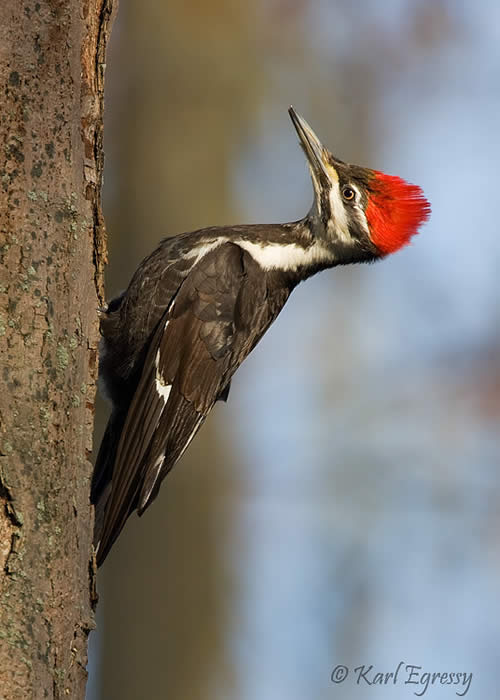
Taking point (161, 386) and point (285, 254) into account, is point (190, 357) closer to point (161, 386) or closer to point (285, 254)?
point (161, 386)

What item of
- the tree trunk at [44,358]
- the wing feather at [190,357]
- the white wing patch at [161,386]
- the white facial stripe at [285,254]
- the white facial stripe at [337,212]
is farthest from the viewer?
the white facial stripe at [337,212]

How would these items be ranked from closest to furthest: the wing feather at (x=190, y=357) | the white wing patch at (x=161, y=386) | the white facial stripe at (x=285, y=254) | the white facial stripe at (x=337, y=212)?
the wing feather at (x=190, y=357), the white wing patch at (x=161, y=386), the white facial stripe at (x=285, y=254), the white facial stripe at (x=337, y=212)

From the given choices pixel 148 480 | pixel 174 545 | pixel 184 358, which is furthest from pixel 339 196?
pixel 174 545

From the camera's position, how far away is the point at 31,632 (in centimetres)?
223

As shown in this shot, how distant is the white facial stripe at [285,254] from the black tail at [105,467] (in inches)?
30.4

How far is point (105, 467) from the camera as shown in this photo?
3580 millimetres

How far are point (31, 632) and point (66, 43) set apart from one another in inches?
54.8

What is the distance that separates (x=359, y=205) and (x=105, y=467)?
1.42 m

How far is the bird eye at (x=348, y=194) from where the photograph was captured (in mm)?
4023

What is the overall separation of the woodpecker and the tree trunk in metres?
0.82

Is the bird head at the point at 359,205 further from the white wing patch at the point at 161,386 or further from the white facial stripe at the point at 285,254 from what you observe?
the white wing patch at the point at 161,386

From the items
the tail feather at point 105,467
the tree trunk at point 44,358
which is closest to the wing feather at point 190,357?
the tail feather at point 105,467

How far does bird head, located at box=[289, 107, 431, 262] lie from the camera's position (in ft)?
13.2

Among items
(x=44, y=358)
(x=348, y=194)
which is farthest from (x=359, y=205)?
(x=44, y=358)
